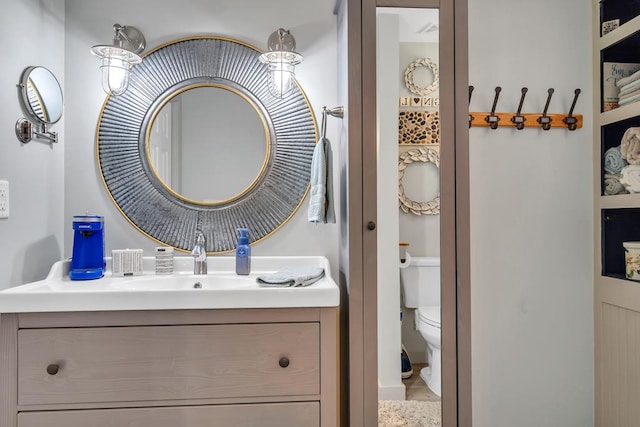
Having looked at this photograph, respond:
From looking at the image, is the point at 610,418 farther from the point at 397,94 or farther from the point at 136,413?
the point at 136,413

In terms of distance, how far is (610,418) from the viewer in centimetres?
184

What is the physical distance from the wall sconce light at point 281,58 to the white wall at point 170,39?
13cm

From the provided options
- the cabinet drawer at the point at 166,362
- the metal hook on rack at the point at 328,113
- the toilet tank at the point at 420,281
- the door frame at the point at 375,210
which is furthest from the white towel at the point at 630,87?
the cabinet drawer at the point at 166,362

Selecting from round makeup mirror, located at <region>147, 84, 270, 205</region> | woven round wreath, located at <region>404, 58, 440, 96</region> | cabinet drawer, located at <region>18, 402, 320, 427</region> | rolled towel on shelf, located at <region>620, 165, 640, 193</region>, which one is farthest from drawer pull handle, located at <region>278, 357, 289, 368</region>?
rolled towel on shelf, located at <region>620, 165, 640, 193</region>

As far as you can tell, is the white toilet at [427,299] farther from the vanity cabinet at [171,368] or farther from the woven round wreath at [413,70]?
the woven round wreath at [413,70]

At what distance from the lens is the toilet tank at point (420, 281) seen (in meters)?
1.61

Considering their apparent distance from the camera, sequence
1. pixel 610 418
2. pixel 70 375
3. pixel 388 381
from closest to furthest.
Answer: pixel 70 375 → pixel 388 381 → pixel 610 418

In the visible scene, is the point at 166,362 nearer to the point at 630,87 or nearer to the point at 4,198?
the point at 4,198

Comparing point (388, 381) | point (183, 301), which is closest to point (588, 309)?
point (388, 381)

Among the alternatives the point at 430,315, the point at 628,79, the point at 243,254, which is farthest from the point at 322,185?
the point at 628,79

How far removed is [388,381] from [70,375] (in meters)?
1.09

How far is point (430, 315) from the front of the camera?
5.31 feet

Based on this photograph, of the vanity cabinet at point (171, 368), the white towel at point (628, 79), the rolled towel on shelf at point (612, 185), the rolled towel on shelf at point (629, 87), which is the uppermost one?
the white towel at point (628, 79)

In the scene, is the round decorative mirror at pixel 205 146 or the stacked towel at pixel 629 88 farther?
the round decorative mirror at pixel 205 146
